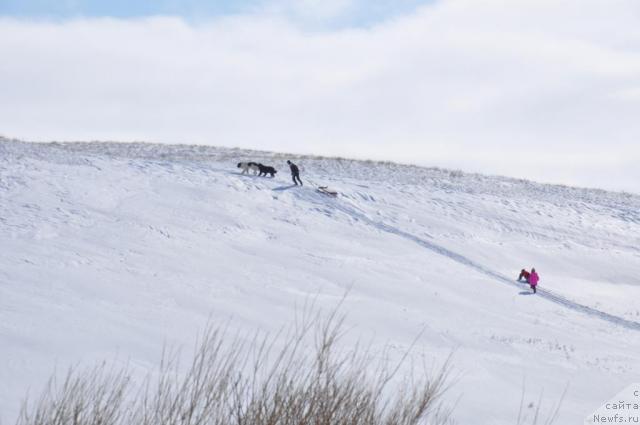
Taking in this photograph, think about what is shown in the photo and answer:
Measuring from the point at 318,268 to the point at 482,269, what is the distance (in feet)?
21.1

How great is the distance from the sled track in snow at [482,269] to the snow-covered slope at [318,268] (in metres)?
0.09

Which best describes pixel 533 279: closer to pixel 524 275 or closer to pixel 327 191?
pixel 524 275

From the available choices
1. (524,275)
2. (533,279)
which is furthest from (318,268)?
(524,275)

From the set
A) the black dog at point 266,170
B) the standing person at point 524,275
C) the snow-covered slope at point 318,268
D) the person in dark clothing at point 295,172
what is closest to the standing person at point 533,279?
the standing person at point 524,275

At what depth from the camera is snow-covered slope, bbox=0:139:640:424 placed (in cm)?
1109

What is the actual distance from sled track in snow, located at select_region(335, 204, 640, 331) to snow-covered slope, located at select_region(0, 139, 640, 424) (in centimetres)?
9

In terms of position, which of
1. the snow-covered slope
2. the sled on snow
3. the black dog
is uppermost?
the black dog

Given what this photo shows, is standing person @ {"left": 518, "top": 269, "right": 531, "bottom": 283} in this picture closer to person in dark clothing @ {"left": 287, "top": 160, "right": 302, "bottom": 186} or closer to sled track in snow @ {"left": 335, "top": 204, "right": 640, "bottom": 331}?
sled track in snow @ {"left": 335, "top": 204, "right": 640, "bottom": 331}

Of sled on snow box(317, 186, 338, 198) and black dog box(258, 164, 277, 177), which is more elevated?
black dog box(258, 164, 277, 177)

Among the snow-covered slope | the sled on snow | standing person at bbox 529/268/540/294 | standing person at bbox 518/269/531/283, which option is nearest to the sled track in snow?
the snow-covered slope

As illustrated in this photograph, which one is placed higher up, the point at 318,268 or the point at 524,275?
the point at 524,275

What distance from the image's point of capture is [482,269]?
858 inches

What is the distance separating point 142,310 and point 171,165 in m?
18.1

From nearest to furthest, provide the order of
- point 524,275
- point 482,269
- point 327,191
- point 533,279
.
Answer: point 533,279 < point 524,275 < point 482,269 < point 327,191
